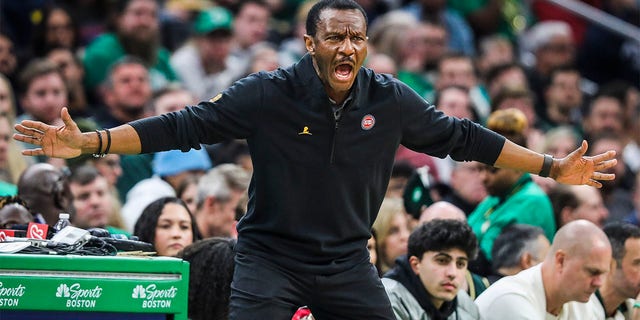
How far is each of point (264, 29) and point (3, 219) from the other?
6.02m

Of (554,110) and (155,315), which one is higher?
(554,110)

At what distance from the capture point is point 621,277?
7746 millimetres

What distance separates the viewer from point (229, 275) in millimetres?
6453

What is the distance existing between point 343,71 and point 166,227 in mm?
2521

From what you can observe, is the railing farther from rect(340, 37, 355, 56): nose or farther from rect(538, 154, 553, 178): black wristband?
rect(340, 37, 355, 56): nose

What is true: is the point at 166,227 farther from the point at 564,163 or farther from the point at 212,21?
the point at 212,21

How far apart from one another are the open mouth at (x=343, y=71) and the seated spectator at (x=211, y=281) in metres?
1.53

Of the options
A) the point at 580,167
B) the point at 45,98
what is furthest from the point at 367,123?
the point at 45,98

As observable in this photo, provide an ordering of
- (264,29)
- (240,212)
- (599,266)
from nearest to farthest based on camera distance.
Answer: (599,266) → (240,212) → (264,29)

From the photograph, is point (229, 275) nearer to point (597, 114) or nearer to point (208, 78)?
point (208, 78)

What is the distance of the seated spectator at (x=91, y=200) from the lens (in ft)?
26.8

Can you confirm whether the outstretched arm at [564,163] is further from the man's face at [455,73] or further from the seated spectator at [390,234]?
the man's face at [455,73]

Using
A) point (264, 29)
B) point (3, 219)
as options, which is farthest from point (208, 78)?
point (3, 219)

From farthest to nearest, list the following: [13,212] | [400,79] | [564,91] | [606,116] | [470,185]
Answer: [564,91] → [606,116] → [400,79] → [470,185] → [13,212]
